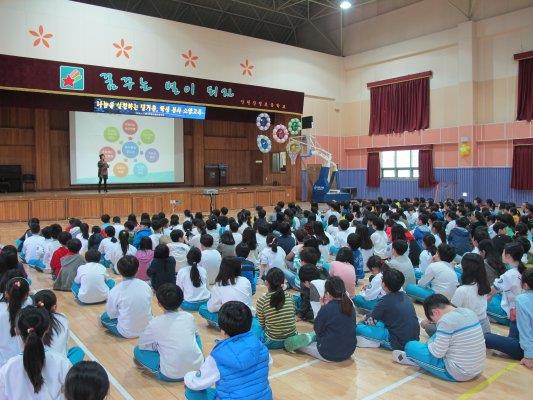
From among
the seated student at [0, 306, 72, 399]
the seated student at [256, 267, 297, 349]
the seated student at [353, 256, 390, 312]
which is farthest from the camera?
the seated student at [353, 256, 390, 312]

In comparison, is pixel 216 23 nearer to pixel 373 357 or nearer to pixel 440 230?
pixel 440 230

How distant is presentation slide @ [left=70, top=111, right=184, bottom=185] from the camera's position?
15346 mm

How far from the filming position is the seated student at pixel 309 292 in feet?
13.6

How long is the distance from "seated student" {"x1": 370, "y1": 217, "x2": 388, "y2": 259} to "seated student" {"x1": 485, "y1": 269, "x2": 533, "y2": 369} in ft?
10.0

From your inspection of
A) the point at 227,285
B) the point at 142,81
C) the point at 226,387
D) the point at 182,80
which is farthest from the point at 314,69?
the point at 226,387

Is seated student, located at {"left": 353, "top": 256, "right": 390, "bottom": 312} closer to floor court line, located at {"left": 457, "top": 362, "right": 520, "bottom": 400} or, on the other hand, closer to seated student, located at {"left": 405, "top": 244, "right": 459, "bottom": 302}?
seated student, located at {"left": 405, "top": 244, "right": 459, "bottom": 302}

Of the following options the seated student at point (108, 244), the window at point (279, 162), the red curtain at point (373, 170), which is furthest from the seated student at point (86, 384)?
the red curtain at point (373, 170)

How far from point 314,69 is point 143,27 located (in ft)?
23.9

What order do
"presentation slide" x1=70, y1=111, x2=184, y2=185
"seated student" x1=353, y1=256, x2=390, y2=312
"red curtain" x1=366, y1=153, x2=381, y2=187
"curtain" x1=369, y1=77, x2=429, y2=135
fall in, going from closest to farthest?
"seated student" x1=353, y1=256, x2=390, y2=312, "presentation slide" x1=70, y1=111, x2=184, y2=185, "curtain" x1=369, y1=77, x2=429, y2=135, "red curtain" x1=366, y1=153, x2=381, y2=187

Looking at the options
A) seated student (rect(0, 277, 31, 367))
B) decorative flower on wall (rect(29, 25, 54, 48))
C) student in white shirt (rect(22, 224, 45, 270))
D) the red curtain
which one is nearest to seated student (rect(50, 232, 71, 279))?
student in white shirt (rect(22, 224, 45, 270))

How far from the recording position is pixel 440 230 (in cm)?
648

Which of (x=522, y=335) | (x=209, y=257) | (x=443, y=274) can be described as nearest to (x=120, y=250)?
(x=209, y=257)

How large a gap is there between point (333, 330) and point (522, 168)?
1383 centimetres

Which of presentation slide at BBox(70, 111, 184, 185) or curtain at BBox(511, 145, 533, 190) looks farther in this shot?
presentation slide at BBox(70, 111, 184, 185)
